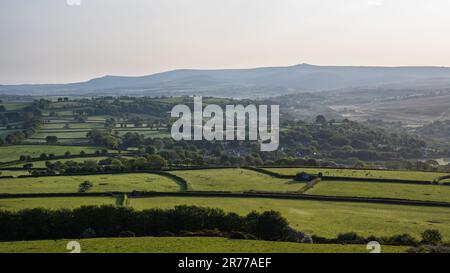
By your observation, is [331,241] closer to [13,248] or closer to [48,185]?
[13,248]

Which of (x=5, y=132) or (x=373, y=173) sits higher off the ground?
(x=5, y=132)

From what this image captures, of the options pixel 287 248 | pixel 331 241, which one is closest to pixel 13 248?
pixel 287 248

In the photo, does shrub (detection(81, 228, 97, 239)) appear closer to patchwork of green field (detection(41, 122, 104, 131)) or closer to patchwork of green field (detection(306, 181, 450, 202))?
patchwork of green field (detection(306, 181, 450, 202))

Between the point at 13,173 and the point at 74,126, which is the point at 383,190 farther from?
the point at 74,126

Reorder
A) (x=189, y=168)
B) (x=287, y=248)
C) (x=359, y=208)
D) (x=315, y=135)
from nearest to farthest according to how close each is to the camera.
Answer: (x=287, y=248) → (x=359, y=208) → (x=189, y=168) → (x=315, y=135)

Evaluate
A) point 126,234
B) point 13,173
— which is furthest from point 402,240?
point 13,173
